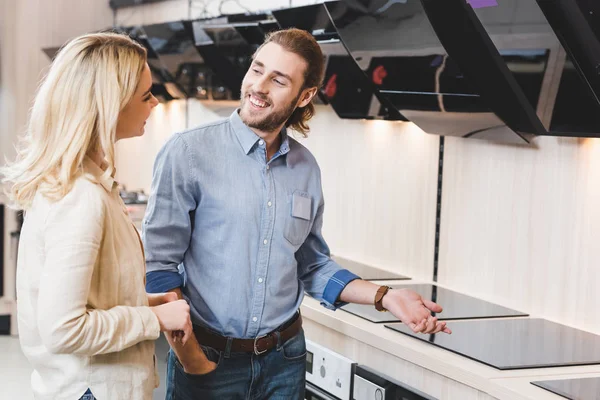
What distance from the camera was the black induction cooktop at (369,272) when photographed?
109 inches

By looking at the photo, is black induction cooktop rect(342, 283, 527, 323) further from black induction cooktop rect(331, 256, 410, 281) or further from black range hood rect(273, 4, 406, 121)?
black range hood rect(273, 4, 406, 121)

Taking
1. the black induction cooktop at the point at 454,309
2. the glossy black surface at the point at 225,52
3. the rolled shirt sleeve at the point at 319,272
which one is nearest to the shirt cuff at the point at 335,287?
the rolled shirt sleeve at the point at 319,272

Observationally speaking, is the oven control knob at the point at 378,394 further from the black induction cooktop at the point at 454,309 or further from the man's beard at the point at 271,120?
the man's beard at the point at 271,120

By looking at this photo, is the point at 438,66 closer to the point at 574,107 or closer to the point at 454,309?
the point at 574,107

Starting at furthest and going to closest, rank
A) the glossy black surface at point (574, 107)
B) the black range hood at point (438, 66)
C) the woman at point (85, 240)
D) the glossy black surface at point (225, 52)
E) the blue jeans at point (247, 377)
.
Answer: the glossy black surface at point (225, 52)
the black range hood at point (438, 66)
the glossy black surface at point (574, 107)
the blue jeans at point (247, 377)
the woman at point (85, 240)

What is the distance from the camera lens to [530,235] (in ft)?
7.80

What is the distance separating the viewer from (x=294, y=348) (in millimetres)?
1876

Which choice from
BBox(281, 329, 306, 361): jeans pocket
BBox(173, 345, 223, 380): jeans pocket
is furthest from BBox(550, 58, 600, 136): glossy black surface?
BBox(173, 345, 223, 380): jeans pocket

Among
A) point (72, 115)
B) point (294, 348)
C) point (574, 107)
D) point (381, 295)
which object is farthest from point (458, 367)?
point (72, 115)

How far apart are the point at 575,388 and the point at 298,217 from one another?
664 millimetres

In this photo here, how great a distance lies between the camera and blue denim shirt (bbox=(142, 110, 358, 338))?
174cm

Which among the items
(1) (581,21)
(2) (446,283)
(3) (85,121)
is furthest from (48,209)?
(2) (446,283)

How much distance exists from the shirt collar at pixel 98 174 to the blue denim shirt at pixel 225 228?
299mm

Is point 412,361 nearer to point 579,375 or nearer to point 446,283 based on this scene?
point 579,375
